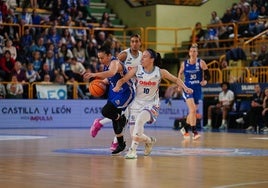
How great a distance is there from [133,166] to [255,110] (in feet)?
47.5

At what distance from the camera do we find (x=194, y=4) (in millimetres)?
35281

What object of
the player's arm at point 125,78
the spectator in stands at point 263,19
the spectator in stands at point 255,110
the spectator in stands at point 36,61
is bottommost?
the spectator in stands at point 255,110

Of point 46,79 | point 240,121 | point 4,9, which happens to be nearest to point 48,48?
point 46,79

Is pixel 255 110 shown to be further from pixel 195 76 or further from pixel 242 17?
pixel 242 17

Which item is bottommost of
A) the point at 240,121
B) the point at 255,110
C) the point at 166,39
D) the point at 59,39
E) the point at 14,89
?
the point at 240,121

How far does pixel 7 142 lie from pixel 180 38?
19.5 meters

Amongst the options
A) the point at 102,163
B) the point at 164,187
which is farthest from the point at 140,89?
the point at 164,187

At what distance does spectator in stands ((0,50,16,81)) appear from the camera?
2570cm

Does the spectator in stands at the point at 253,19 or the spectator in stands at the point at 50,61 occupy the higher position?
the spectator in stands at the point at 253,19

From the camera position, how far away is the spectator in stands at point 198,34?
1244 inches

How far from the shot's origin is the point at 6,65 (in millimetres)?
25922

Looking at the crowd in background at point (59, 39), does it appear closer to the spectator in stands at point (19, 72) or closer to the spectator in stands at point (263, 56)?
the spectator in stands at point (19, 72)

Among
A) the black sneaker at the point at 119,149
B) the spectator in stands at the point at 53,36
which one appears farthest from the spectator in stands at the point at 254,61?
the black sneaker at the point at 119,149

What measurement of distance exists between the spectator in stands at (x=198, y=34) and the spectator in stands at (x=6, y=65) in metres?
9.13
